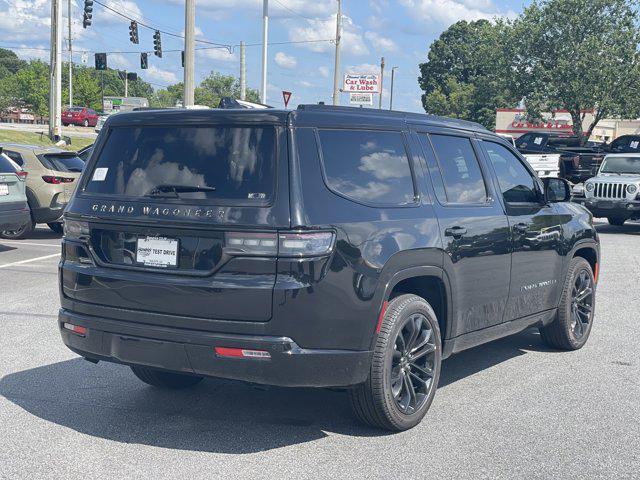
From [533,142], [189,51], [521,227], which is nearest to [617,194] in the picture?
[533,142]

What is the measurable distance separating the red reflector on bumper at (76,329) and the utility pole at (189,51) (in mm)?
17039

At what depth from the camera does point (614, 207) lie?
18719mm

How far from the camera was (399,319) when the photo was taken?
481 cm

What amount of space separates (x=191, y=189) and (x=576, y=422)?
2792 millimetres

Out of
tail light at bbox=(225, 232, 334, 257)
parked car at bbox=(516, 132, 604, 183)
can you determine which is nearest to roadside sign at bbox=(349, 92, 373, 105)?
parked car at bbox=(516, 132, 604, 183)

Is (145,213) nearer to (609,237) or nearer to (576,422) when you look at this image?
(576,422)

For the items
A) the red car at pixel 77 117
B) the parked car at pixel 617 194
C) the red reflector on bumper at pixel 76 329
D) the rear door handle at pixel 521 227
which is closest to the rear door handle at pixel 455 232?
the rear door handle at pixel 521 227

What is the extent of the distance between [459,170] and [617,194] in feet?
46.7

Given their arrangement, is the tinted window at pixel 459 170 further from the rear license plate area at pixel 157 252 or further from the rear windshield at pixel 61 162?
the rear windshield at pixel 61 162

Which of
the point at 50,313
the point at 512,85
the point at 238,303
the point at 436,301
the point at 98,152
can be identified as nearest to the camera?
the point at 238,303

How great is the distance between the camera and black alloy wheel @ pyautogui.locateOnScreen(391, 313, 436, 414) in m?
4.97

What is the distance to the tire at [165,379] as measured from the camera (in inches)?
224

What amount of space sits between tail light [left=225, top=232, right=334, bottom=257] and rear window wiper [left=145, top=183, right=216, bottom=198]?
1.09 ft

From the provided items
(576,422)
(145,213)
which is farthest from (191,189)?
(576,422)
